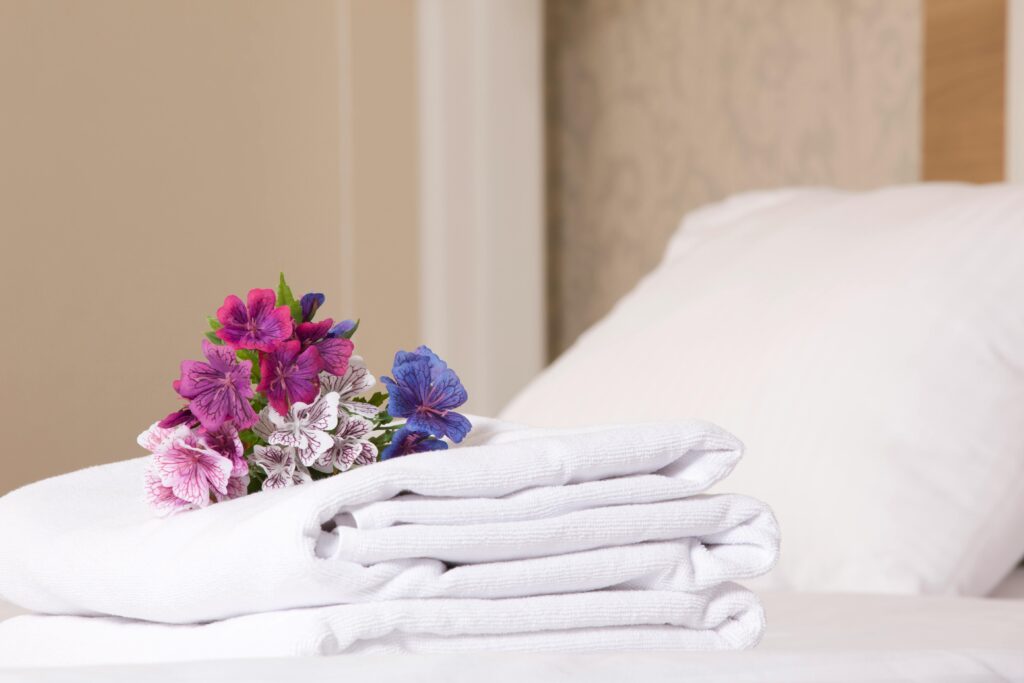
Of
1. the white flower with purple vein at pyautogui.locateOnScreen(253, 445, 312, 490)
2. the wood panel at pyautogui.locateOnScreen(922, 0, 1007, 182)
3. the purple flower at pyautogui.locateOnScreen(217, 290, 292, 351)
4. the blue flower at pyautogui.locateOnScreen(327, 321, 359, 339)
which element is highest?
the wood panel at pyautogui.locateOnScreen(922, 0, 1007, 182)

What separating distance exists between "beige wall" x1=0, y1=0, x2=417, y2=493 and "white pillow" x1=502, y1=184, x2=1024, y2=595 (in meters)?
1.35

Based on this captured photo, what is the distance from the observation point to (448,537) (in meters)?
0.60

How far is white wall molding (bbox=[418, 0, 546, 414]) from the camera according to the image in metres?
2.72

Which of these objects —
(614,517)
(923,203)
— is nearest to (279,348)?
(614,517)

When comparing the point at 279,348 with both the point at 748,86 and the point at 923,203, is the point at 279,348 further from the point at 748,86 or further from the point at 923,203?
the point at 748,86

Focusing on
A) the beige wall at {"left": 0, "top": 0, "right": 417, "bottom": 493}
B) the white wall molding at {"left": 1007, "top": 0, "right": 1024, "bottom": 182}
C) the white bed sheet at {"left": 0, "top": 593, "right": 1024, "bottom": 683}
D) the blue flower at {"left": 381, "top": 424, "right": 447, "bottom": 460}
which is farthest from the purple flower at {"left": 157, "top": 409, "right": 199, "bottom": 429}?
the beige wall at {"left": 0, "top": 0, "right": 417, "bottom": 493}

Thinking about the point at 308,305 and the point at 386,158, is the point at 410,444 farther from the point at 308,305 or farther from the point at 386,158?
the point at 386,158

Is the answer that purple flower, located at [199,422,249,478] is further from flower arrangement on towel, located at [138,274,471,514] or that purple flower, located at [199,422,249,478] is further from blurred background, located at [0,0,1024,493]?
blurred background, located at [0,0,1024,493]

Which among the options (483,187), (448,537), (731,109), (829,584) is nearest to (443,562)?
(448,537)

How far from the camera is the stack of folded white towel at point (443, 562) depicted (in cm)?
58

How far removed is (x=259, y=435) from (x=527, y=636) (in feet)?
0.60

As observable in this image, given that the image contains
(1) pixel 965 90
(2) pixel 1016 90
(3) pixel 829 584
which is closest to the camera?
(3) pixel 829 584

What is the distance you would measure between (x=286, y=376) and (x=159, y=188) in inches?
76.1

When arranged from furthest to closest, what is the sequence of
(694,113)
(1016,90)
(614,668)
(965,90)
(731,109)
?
1. (694,113)
2. (731,109)
3. (965,90)
4. (1016,90)
5. (614,668)
